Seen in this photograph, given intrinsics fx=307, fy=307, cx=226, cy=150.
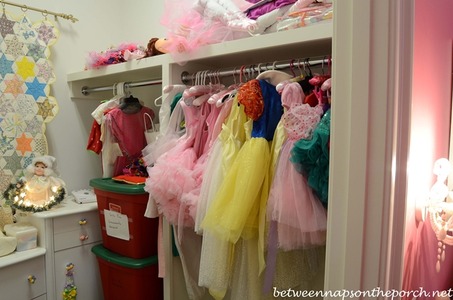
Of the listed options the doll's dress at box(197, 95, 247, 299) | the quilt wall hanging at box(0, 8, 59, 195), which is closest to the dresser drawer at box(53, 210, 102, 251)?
the quilt wall hanging at box(0, 8, 59, 195)

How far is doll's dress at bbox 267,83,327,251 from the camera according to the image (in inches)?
33.2

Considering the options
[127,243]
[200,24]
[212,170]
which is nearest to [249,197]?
[212,170]

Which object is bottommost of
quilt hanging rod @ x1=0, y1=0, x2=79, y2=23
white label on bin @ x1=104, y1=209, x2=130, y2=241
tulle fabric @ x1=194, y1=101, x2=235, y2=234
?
white label on bin @ x1=104, y1=209, x2=130, y2=241

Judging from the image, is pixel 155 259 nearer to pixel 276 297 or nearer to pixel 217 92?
pixel 276 297

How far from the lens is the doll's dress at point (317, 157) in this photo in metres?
0.81

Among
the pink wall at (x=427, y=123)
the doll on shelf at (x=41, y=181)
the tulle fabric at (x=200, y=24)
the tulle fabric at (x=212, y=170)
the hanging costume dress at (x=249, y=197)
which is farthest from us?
the doll on shelf at (x=41, y=181)

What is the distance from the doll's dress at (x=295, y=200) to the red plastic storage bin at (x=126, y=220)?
759 millimetres

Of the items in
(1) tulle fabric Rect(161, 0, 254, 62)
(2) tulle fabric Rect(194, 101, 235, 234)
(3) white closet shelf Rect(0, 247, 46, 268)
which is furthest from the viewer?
(3) white closet shelf Rect(0, 247, 46, 268)

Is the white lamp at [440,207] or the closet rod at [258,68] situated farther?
the closet rod at [258,68]

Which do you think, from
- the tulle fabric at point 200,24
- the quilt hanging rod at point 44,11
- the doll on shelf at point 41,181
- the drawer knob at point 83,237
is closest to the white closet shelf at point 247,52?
the tulle fabric at point 200,24

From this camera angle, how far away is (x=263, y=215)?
3.09 ft

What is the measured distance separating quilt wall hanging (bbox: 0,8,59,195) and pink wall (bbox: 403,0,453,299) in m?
1.82

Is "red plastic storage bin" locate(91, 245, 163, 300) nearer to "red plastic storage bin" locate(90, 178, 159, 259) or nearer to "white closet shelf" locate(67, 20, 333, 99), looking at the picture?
"red plastic storage bin" locate(90, 178, 159, 259)

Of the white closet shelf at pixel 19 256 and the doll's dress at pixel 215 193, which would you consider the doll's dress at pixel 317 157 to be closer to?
the doll's dress at pixel 215 193
